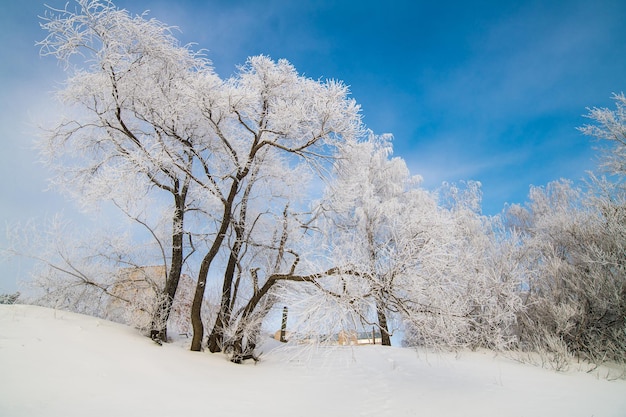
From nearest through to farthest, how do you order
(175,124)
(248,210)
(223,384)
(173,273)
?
1. (223,384)
2. (175,124)
3. (173,273)
4. (248,210)

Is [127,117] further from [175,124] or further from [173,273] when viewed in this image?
[173,273]

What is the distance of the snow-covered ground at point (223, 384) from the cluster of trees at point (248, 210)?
103 cm

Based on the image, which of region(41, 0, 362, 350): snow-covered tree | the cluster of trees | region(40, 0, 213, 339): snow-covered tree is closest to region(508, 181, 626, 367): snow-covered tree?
the cluster of trees

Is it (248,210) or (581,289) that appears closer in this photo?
(248,210)

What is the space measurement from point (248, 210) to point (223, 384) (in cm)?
495

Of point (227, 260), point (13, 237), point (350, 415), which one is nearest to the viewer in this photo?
point (350, 415)

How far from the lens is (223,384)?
6.46m

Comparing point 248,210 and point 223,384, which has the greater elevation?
point 248,210

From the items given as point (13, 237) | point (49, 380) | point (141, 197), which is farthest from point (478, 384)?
point (13, 237)

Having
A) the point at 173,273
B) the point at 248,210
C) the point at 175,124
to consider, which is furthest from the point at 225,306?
the point at 175,124

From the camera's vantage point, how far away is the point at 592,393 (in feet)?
23.5

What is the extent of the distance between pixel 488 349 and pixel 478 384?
19.2ft

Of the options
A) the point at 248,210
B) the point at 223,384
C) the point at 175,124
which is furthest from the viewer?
the point at 248,210

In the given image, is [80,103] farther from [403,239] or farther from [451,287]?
[451,287]
